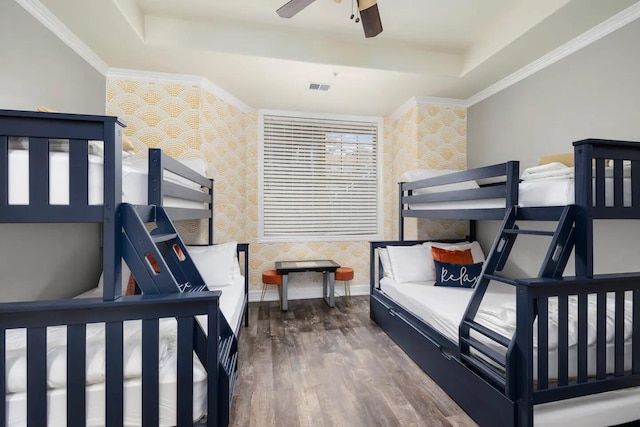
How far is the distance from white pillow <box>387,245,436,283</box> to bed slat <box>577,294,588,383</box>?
63.1 inches

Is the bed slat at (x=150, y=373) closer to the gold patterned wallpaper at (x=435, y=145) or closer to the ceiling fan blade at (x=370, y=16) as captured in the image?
the ceiling fan blade at (x=370, y=16)

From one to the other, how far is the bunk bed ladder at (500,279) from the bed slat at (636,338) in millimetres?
467

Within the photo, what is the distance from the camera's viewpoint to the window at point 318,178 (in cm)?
423

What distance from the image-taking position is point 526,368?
1.43 m

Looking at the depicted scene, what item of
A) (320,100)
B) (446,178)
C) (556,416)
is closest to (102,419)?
(556,416)

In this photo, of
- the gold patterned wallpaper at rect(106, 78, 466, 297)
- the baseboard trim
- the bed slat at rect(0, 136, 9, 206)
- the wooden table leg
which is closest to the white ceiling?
the gold patterned wallpaper at rect(106, 78, 466, 297)

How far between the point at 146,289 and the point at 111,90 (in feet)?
9.37

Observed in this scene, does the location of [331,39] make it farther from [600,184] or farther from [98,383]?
[98,383]

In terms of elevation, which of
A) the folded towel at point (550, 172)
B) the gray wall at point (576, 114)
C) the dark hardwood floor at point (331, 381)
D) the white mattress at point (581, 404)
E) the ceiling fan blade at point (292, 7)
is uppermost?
the ceiling fan blade at point (292, 7)

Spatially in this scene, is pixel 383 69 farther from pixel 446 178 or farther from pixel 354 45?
pixel 446 178

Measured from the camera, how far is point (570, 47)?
2555 millimetres

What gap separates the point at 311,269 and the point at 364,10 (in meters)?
2.67

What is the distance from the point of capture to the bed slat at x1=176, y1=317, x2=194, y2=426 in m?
1.17

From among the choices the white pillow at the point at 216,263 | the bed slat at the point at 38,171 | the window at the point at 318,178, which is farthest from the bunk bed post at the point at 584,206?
the window at the point at 318,178
